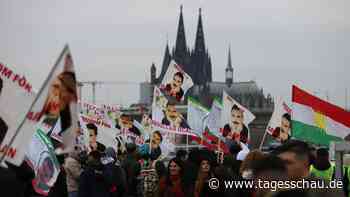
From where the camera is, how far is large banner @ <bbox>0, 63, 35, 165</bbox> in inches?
167

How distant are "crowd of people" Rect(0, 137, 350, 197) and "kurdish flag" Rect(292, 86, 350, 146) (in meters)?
0.81

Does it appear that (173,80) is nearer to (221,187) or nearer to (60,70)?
(221,187)

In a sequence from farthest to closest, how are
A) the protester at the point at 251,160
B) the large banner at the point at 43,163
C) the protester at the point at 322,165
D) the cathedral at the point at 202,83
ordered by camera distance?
the cathedral at the point at 202,83 → the protester at the point at 322,165 → the large banner at the point at 43,163 → the protester at the point at 251,160

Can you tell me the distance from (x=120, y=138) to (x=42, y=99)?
1670cm

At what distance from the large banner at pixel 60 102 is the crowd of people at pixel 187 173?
0.75 metres

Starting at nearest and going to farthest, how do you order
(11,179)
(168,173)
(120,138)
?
(11,179) → (168,173) → (120,138)

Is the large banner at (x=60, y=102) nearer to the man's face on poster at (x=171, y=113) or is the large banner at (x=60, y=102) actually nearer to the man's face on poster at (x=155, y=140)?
the man's face on poster at (x=155, y=140)

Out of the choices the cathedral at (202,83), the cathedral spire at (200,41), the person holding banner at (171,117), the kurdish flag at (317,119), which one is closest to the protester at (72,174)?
the kurdish flag at (317,119)

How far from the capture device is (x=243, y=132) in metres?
17.6

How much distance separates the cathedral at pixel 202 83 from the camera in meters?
124

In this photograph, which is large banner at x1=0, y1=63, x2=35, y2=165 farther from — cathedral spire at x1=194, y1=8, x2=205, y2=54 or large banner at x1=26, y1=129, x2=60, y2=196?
cathedral spire at x1=194, y1=8, x2=205, y2=54

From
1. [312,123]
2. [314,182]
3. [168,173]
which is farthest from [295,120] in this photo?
[314,182]

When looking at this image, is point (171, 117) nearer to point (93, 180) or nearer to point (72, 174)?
point (72, 174)

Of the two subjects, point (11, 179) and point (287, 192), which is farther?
point (11, 179)
